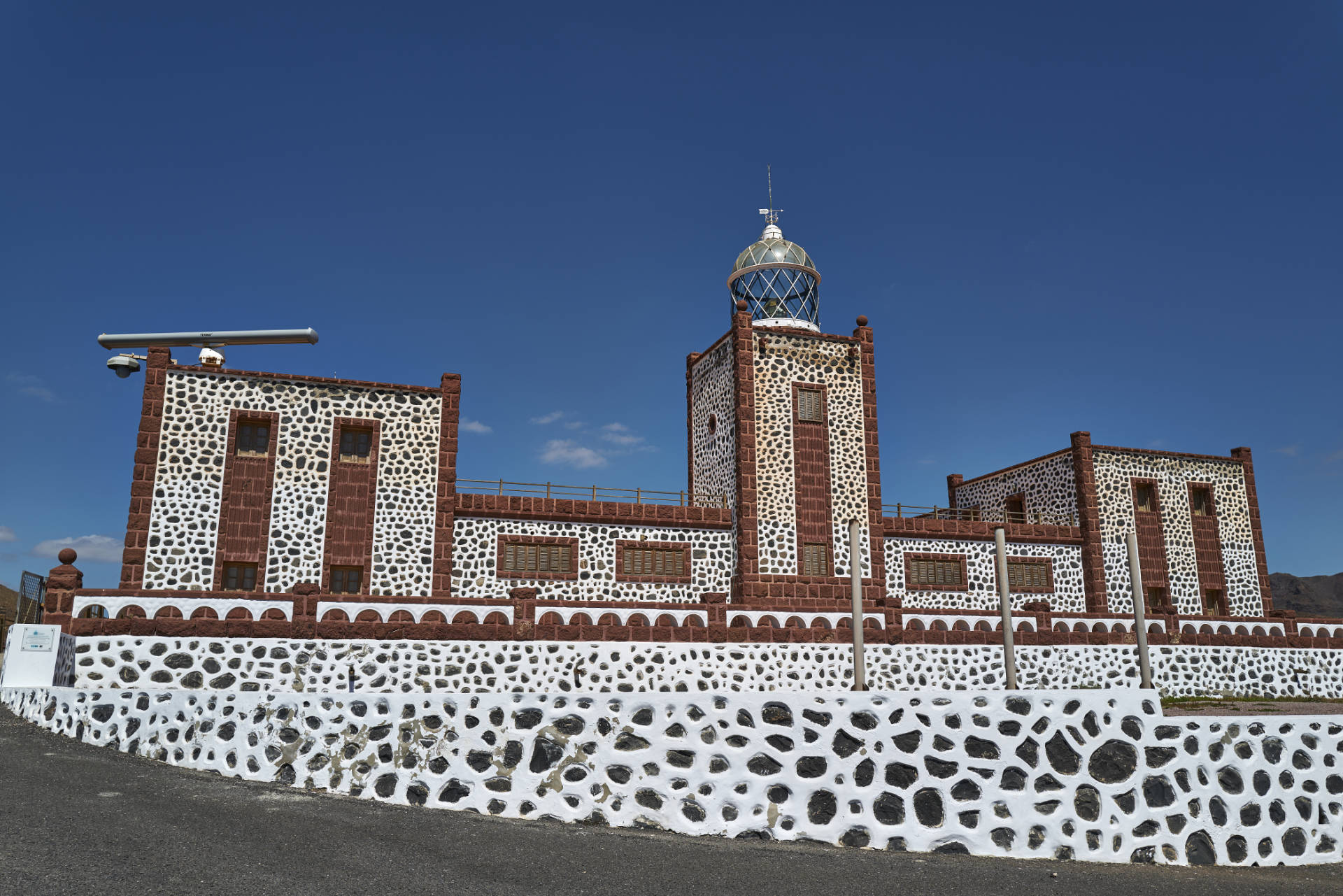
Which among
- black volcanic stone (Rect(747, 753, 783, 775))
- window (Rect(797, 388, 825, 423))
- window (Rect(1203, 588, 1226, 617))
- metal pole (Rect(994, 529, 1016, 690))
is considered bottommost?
black volcanic stone (Rect(747, 753, 783, 775))

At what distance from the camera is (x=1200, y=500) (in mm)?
26797

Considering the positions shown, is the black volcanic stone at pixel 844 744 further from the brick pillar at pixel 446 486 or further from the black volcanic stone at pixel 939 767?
the brick pillar at pixel 446 486

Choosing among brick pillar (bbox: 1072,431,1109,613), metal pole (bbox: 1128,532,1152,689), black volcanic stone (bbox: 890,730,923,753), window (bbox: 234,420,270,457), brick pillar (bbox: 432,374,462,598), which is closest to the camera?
black volcanic stone (bbox: 890,730,923,753)

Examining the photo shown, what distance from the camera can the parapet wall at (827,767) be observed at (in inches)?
297

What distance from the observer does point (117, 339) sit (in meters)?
17.7

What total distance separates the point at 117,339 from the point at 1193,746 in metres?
18.8

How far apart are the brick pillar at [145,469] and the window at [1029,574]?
20667mm

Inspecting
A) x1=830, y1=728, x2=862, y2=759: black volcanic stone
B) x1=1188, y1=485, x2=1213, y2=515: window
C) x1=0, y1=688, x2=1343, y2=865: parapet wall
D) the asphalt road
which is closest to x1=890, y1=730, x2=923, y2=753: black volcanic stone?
x1=0, y1=688, x2=1343, y2=865: parapet wall

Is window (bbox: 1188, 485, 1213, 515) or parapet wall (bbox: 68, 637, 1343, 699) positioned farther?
window (bbox: 1188, 485, 1213, 515)

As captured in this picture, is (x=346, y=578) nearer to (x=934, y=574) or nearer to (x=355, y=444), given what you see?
(x=355, y=444)

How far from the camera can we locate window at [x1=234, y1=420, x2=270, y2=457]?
19.0 meters

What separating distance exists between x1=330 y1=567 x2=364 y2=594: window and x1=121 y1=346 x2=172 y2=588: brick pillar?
3.50 meters

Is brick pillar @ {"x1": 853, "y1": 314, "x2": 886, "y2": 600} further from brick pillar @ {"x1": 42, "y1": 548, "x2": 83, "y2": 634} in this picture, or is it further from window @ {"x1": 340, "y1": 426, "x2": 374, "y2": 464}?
brick pillar @ {"x1": 42, "y1": 548, "x2": 83, "y2": 634}

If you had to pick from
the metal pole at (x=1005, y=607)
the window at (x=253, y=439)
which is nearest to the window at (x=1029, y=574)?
the metal pole at (x=1005, y=607)
